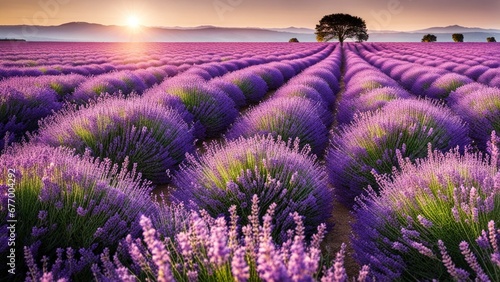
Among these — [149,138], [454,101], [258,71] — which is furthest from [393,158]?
[258,71]

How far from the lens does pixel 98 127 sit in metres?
4.36

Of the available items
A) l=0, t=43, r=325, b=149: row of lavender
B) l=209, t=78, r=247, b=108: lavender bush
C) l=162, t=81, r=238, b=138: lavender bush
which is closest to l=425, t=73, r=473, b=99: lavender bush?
l=209, t=78, r=247, b=108: lavender bush

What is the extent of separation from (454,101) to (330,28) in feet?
185

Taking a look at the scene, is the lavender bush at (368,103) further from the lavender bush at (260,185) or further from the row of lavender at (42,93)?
the row of lavender at (42,93)

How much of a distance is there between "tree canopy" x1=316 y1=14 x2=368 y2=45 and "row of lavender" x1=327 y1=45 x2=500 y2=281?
5607 cm

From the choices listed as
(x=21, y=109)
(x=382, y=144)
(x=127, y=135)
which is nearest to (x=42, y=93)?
(x=21, y=109)

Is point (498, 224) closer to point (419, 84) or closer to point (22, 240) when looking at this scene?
point (22, 240)

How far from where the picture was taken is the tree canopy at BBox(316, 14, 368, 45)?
60625 mm

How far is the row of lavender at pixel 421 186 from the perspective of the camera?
213cm

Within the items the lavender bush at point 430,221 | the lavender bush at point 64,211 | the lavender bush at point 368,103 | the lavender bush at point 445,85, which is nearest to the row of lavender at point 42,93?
the lavender bush at point 64,211

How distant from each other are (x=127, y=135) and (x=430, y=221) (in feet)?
10.3

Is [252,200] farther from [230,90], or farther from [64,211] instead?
[230,90]

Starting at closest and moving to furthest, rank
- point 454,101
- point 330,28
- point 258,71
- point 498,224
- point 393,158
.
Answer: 1. point 498,224
2. point 393,158
3. point 454,101
4. point 258,71
5. point 330,28

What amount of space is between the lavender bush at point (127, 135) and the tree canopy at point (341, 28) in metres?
59.4
